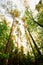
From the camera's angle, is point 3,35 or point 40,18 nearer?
point 3,35

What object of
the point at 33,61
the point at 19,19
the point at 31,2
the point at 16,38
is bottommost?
the point at 33,61

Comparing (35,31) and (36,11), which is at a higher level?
(36,11)

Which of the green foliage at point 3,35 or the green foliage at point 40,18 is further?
the green foliage at point 40,18

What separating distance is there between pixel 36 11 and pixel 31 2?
35 cm

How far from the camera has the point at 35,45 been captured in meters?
6.83

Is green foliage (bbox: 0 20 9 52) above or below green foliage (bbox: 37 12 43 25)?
below

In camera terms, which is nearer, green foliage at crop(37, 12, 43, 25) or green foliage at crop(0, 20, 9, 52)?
green foliage at crop(0, 20, 9, 52)

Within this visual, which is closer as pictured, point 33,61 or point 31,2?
point 33,61

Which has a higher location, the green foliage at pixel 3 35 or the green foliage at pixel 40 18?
the green foliage at pixel 40 18

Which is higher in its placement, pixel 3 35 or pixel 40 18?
pixel 40 18

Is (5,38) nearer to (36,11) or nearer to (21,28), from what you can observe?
(21,28)

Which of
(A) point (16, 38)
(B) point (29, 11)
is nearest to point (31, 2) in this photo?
(B) point (29, 11)

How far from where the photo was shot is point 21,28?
6961 mm

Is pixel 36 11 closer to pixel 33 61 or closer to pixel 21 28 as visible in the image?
pixel 21 28
